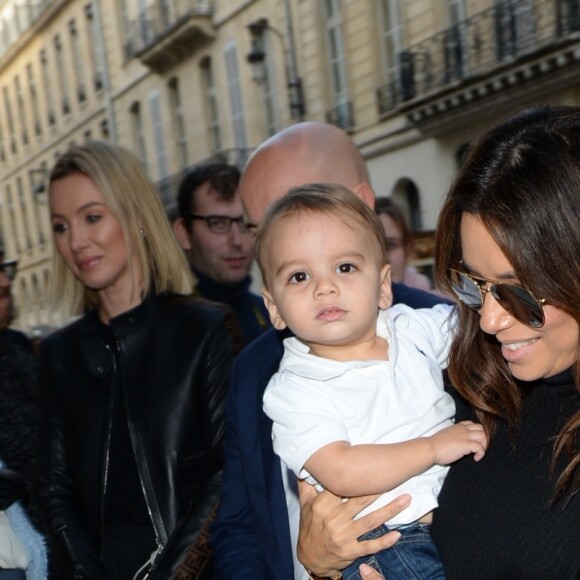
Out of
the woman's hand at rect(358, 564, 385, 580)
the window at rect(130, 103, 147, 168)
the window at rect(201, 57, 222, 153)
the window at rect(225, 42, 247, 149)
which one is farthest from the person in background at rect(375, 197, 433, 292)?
the window at rect(130, 103, 147, 168)

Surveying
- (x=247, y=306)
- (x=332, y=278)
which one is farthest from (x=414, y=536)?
(x=247, y=306)

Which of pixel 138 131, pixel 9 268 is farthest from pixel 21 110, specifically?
pixel 9 268

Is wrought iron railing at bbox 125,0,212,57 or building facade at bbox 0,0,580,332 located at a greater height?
wrought iron railing at bbox 125,0,212,57

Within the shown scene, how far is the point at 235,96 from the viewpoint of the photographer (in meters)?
24.3

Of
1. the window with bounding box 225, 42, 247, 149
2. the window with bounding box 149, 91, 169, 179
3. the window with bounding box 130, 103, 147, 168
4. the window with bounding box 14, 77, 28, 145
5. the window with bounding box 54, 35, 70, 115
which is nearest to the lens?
the window with bounding box 225, 42, 247, 149

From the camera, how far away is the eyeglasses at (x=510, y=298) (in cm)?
197

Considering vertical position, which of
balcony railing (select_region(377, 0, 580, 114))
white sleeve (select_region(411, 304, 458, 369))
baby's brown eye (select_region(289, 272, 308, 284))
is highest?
balcony railing (select_region(377, 0, 580, 114))

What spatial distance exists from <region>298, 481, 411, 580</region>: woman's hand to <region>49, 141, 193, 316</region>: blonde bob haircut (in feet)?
4.00

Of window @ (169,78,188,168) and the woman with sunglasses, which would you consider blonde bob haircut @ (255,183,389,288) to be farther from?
window @ (169,78,188,168)

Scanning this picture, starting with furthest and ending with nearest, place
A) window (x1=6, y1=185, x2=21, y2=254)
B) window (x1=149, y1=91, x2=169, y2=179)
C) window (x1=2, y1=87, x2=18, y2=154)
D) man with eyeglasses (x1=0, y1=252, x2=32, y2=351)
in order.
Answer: window (x1=2, y1=87, x2=18, y2=154) → window (x1=6, y1=185, x2=21, y2=254) → window (x1=149, y1=91, x2=169, y2=179) → man with eyeglasses (x1=0, y1=252, x2=32, y2=351)

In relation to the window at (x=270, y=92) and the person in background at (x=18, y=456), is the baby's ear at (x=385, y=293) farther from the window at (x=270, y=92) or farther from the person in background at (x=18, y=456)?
the window at (x=270, y=92)

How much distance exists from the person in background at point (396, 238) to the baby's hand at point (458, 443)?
3.30 m

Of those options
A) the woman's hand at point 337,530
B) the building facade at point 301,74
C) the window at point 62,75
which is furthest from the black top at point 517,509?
the window at point 62,75

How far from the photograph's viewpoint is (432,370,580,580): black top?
6.41ft
